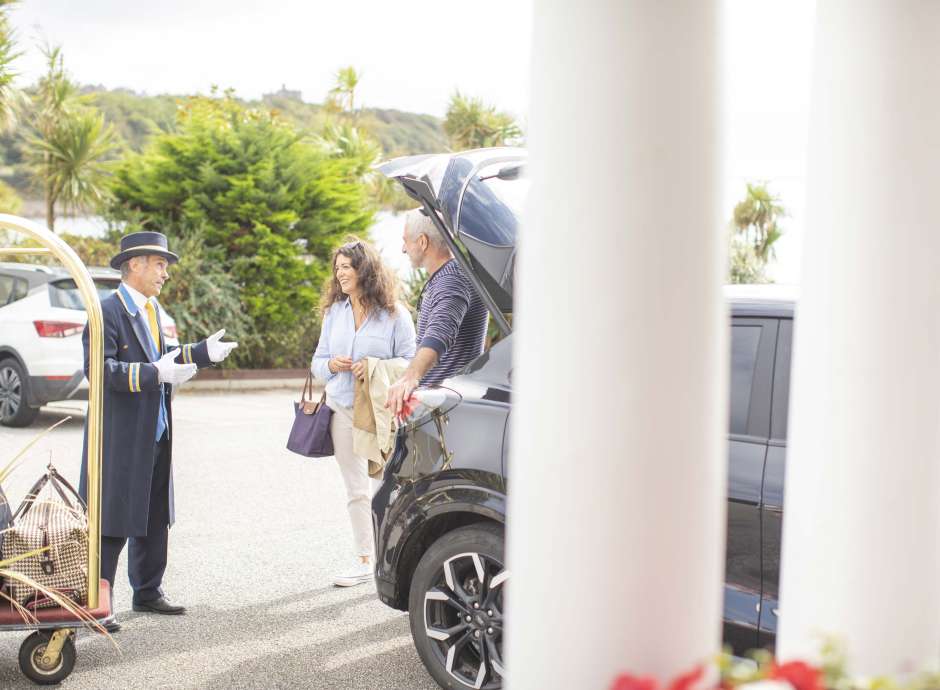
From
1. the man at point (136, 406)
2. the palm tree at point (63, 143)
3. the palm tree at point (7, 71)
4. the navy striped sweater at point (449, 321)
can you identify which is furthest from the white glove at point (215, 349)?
the palm tree at point (63, 143)

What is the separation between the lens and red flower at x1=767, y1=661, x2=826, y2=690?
1745 millimetres

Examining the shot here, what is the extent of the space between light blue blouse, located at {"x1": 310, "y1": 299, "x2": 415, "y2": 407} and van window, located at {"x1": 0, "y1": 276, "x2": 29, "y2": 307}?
6.77 m

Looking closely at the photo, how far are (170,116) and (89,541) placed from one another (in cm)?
3825

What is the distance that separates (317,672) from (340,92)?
133 ft

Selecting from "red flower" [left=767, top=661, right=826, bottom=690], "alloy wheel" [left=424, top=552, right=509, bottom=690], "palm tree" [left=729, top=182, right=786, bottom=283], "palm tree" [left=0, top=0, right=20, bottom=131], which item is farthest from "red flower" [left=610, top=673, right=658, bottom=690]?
"palm tree" [left=729, top=182, right=786, bottom=283]

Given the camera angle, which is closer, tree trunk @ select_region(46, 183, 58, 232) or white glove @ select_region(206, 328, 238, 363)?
white glove @ select_region(206, 328, 238, 363)

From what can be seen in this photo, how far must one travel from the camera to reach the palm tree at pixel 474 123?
33656 millimetres

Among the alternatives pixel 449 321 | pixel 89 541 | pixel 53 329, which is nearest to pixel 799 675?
pixel 89 541

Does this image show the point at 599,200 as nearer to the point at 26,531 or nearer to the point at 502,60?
the point at 26,531

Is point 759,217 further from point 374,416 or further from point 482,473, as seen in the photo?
point 482,473

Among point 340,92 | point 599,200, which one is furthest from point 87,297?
point 340,92

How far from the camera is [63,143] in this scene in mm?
25844

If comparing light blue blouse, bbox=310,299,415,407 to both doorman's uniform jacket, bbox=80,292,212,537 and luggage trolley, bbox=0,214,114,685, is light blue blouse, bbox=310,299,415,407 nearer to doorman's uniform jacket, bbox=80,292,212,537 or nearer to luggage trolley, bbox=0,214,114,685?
doorman's uniform jacket, bbox=80,292,212,537

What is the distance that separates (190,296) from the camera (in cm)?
1669
